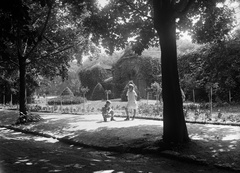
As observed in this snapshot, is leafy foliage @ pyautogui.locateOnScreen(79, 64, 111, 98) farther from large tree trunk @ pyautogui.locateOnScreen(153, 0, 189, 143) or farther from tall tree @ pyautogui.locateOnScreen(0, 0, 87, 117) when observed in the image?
large tree trunk @ pyautogui.locateOnScreen(153, 0, 189, 143)

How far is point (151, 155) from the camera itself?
22.5ft

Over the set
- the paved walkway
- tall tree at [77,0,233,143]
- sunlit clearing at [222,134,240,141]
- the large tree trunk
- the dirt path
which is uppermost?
tall tree at [77,0,233,143]

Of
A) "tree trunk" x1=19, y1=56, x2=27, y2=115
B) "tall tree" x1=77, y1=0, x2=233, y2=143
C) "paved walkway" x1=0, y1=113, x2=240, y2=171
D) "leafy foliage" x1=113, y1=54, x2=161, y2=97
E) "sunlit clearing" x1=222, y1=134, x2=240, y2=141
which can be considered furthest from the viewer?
"leafy foliage" x1=113, y1=54, x2=161, y2=97

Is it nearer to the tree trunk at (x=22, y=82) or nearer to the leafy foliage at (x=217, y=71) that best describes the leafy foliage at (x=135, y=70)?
the leafy foliage at (x=217, y=71)

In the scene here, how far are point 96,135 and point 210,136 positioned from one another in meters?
4.24

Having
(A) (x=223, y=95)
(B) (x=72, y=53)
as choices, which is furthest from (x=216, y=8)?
(A) (x=223, y=95)

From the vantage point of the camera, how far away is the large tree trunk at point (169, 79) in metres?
7.30

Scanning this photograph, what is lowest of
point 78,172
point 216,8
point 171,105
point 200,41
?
point 78,172

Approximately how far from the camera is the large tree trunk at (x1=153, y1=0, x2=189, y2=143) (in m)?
7.30

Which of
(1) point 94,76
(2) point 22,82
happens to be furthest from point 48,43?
(1) point 94,76

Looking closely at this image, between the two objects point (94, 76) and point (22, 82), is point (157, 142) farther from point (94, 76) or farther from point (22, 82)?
point (94, 76)

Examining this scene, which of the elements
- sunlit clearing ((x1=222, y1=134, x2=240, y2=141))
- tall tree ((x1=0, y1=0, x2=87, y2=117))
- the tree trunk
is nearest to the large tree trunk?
sunlit clearing ((x1=222, y1=134, x2=240, y2=141))

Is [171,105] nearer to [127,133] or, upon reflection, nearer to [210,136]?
[210,136]

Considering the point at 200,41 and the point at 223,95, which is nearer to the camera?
the point at 200,41
